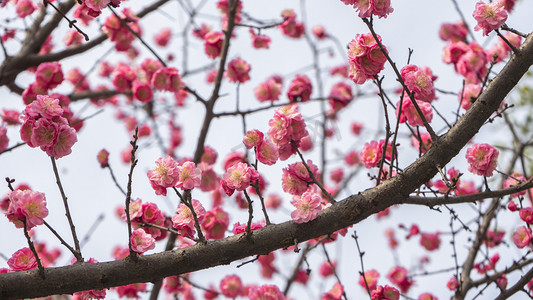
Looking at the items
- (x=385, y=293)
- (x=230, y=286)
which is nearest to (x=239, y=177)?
(x=385, y=293)

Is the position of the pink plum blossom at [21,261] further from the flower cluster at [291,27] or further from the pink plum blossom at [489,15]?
the flower cluster at [291,27]

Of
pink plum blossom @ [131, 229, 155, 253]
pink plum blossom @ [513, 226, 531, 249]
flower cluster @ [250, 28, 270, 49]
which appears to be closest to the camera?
pink plum blossom @ [131, 229, 155, 253]

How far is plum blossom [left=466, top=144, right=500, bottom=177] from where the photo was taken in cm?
231

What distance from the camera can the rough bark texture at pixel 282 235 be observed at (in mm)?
1812

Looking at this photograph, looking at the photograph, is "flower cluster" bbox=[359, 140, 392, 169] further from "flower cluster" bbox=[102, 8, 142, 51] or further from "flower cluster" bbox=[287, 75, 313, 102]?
"flower cluster" bbox=[102, 8, 142, 51]

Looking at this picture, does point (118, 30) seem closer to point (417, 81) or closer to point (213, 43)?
point (213, 43)

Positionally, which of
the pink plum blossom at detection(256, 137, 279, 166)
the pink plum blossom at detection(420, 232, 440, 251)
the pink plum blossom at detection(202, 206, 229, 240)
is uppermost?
the pink plum blossom at detection(420, 232, 440, 251)

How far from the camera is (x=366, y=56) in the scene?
2068mm

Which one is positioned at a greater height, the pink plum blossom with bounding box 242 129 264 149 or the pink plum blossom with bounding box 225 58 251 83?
the pink plum blossom with bounding box 225 58 251 83

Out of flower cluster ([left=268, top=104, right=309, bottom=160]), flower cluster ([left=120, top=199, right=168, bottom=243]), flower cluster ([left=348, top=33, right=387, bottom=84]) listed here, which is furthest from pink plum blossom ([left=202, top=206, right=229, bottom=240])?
flower cluster ([left=348, top=33, right=387, bottom=84])

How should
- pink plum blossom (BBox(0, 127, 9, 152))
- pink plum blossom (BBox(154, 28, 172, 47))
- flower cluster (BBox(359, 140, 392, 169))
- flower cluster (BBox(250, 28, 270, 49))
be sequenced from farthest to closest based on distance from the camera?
pink plum blossom (BBox(154, 28, 172, 47)), flower cluster (BBox(250, 28, 270, 49)), pink plum blossom (BBox(0, 127, 9, 152)), flower cluster (BBox(359, 140, 392, 169))

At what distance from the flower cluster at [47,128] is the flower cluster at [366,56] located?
4.07ft

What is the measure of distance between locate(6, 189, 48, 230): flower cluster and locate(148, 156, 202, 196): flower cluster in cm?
45

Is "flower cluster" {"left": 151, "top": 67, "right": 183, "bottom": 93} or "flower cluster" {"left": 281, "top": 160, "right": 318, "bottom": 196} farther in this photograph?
"flower cluster" {"left": 151, "top": 67, "right": 183, "bottom": 93}
